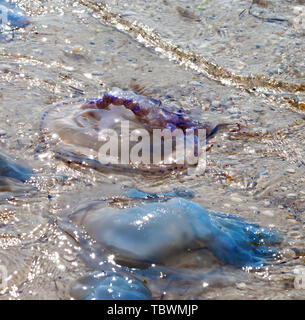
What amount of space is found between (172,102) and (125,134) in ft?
1.67

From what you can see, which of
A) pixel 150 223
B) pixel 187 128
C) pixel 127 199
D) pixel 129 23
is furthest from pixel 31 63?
pixel 150 223

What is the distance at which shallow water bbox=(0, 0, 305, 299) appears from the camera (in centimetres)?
203

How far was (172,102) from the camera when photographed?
3270 millimetres

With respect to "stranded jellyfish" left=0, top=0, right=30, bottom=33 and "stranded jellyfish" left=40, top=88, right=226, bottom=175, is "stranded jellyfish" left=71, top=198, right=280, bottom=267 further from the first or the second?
"stranded jellyfish" left=0, top=0, right=30, bottom=33

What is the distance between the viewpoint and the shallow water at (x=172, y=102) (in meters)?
2.03

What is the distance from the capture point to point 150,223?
2086 millimetres

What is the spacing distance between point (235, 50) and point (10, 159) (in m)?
1.99

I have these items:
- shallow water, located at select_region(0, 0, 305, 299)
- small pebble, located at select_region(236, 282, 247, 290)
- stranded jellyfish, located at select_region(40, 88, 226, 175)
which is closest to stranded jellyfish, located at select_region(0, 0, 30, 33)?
shallow water, located at select_region(0, 0, 305, 299)

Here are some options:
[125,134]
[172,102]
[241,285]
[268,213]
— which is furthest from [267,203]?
[172,102]

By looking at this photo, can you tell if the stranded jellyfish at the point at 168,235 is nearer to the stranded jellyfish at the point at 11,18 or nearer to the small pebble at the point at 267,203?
the small pebble at the point at 267,203

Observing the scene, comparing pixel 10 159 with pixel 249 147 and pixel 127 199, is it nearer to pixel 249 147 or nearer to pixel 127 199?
pixel 127 199

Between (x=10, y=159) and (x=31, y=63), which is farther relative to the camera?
(x=31, y=63)

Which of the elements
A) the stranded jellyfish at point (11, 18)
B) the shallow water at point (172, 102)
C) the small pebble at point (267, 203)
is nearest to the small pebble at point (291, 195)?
the shallow water at point (172, 102)

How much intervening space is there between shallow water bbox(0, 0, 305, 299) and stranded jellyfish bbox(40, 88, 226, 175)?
0.27 ft
